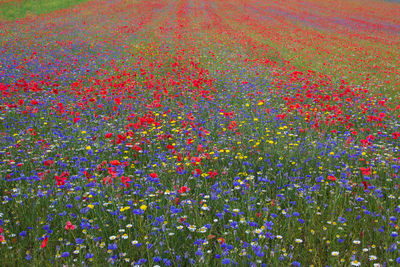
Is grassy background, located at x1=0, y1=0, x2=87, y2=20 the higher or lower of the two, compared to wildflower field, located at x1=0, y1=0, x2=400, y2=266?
higher

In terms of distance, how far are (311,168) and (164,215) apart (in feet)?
7.76

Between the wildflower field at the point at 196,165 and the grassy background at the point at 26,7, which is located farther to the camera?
the grassy background at the point at 26,7

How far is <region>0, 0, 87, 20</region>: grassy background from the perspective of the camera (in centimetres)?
2486

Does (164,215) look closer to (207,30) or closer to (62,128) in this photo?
(62,128)

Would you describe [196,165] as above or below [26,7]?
below

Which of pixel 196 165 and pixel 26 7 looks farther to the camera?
pixel 26 7

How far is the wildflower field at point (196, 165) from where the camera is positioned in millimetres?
3057

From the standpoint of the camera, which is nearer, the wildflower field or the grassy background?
the wildflower field

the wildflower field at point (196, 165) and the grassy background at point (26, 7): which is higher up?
the grassy background at point (26, 7)

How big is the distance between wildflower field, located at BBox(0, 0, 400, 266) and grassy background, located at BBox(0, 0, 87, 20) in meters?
14.6

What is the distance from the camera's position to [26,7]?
28.2 metres

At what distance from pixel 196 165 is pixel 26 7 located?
31.1 m

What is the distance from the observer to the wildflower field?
306 centimetres

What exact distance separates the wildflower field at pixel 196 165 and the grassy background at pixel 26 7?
14.6 m
